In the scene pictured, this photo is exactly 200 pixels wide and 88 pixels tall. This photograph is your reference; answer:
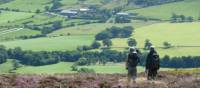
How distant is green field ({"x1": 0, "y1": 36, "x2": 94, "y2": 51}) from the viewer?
157375 millimetres

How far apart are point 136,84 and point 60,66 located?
87.9 metres

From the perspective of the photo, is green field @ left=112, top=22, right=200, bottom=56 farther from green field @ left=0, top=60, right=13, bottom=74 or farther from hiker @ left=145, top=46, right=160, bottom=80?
hiker @ left=145, top=46, right=160, bottom=80

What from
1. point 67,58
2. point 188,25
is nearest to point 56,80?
point 67,58

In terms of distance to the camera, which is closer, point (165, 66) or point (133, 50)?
point (133, 50)

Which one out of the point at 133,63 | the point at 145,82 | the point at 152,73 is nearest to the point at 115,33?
the point at 152,73

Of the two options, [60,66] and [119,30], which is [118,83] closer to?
[60,66]

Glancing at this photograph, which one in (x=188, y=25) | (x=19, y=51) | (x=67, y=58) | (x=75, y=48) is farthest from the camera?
(x=188, y=25)

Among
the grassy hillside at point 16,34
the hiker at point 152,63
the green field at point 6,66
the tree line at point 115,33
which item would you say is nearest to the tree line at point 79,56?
the green field at point 6,66

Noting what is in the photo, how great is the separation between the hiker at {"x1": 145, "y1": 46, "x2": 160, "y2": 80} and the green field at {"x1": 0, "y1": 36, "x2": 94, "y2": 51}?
11416 cm

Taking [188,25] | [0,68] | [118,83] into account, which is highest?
[118,83]

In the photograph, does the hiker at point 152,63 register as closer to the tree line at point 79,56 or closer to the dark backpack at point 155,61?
the dark backpack at point 155,61

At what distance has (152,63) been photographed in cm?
3972

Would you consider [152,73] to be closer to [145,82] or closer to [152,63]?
[152,63]

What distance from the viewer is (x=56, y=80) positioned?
3938 centimetres
